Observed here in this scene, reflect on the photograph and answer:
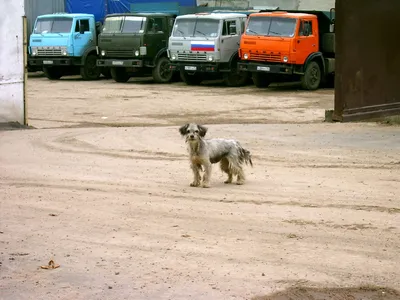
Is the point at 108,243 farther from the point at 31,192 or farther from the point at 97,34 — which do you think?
the point at 97,34

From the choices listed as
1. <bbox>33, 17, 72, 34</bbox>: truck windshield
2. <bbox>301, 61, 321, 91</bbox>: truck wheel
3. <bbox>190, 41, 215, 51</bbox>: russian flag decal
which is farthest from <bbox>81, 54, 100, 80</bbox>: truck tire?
<bbox>301, 61, 321, 91</bbox>: truck wheel

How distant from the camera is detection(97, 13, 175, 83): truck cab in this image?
30.3 m

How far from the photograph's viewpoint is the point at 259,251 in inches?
310

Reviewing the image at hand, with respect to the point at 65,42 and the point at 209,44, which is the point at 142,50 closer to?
the point at 209,44

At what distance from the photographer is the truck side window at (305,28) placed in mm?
26922

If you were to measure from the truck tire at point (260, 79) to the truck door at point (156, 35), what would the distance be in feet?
12.7

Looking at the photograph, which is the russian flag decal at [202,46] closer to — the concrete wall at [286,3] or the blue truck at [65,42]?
the blue truck at [65,42]

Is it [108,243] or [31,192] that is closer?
[108,243]

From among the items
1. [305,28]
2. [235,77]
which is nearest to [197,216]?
[305,28]

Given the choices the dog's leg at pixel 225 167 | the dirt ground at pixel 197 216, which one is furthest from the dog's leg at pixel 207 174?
the dog's leg at pixel 225 167

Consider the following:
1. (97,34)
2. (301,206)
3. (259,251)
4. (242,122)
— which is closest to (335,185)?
(301,206)

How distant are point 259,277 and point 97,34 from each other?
26.7 meters

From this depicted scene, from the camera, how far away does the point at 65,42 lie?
31516 mm

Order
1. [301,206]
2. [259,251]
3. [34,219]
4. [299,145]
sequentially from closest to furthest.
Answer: [259,251]
[34,219]
[301,206]
[299,145]
